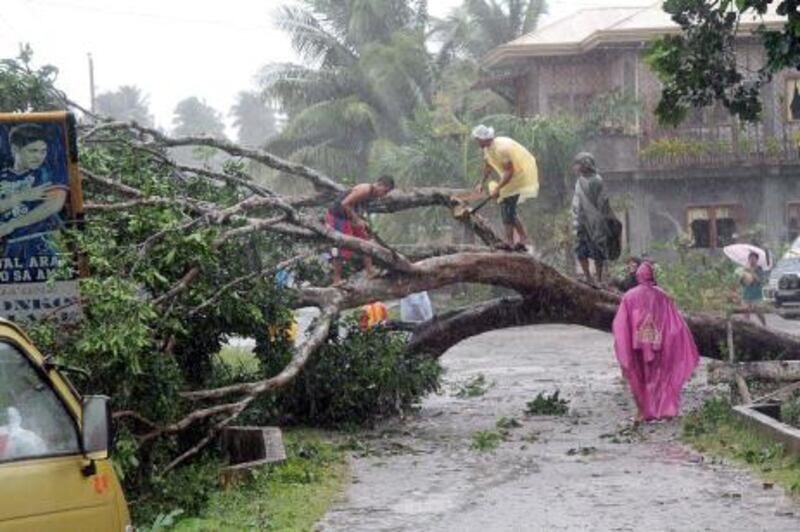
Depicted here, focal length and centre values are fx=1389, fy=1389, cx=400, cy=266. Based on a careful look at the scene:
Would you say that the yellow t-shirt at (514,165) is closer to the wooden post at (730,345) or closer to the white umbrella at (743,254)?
the wooden post at (730,345)

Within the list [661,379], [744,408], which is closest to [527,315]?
[661,379]

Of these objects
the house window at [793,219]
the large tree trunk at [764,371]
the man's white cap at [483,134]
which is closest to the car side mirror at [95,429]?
the large tree trunk at [764,371]

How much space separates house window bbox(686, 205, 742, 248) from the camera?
35469mm

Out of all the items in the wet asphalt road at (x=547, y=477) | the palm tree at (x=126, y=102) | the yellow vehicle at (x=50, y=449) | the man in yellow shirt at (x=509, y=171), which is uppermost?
the palm tree at (x=126, y=102)

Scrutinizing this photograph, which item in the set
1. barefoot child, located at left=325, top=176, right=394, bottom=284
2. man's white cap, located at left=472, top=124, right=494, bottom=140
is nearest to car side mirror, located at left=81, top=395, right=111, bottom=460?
barefoot child, located at left=325, top=176, right=394, bottom=284

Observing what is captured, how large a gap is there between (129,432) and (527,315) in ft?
23.7

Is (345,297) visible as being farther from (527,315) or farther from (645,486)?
(645,486)

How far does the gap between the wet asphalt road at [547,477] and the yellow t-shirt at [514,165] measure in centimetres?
250

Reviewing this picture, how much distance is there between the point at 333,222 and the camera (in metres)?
14.9

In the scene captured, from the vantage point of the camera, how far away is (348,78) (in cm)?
4003

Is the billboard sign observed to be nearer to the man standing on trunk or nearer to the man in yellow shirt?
the man in yellow shirt

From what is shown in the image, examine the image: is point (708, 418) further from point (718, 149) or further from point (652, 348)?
point (718, 149)

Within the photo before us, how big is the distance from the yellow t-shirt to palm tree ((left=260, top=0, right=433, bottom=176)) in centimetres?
2223

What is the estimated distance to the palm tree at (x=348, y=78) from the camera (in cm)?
3884
